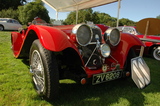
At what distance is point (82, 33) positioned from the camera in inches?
81.4

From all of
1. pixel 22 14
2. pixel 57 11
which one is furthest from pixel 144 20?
pixel 22 14

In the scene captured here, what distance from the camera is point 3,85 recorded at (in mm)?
2246

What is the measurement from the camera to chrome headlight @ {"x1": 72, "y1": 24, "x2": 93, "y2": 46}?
6.56 feet

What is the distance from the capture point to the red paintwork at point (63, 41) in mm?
1638

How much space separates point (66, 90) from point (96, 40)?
3.36 feet

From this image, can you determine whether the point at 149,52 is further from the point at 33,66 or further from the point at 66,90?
the point at 33,66

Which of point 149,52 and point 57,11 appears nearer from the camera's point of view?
point 149,52

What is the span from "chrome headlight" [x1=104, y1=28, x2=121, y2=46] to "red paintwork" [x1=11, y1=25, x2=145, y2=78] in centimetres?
12

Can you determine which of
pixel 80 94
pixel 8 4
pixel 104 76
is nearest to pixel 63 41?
pixel 104 76

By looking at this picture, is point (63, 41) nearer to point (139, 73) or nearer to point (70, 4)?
point (139, 73)

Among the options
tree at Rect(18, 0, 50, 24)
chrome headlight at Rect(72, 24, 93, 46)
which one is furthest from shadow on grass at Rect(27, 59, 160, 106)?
tree at Rect(18, 0, 50, 24)

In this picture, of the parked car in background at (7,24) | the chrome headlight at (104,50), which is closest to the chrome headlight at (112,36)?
the chrome headlight at (104,50)

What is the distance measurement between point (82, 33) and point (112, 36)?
704 millimetres

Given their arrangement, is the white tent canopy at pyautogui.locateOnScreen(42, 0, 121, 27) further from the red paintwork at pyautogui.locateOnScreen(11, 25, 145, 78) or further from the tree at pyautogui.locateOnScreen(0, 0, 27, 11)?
the tree at pyautogui.locateOnScreen(0, 0, 27, 11)
